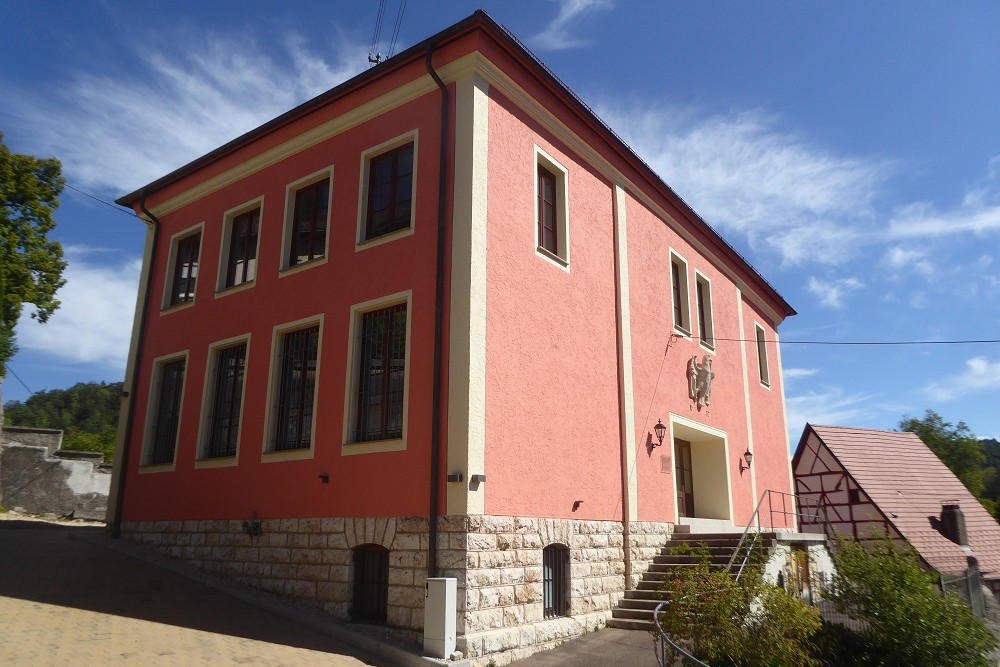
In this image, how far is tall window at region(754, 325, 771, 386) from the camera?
20281 millimetres

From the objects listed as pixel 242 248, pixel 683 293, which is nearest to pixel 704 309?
pixel 683 293

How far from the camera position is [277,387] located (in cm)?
1198

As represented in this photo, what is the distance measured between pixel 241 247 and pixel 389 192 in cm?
425

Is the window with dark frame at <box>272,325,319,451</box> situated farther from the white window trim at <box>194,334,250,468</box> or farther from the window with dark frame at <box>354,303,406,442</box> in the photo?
the window with dark frame at <box>354,303,406,442</box>

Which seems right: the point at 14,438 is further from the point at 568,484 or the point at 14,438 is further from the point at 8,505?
the point at 568,484

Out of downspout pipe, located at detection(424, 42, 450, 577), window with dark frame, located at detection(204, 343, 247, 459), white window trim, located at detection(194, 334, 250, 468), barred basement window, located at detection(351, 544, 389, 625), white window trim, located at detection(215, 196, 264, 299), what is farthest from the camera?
white window trim, located at detection(215, 196, 264, 299)

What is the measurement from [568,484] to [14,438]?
17539 mm

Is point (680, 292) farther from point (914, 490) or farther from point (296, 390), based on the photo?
point (914, 490)

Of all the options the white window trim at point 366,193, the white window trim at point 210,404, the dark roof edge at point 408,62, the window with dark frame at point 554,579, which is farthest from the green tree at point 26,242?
the window with dark frame at point 554,579

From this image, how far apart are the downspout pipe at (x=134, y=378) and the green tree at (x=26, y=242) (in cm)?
783

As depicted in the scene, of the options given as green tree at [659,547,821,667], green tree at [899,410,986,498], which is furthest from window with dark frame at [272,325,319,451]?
green tree at [899,410,986,498]

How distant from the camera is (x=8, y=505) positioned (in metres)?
19.5

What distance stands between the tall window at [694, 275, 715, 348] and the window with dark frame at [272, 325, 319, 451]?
9.13 metres

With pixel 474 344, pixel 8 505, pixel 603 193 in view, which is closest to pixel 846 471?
pixel 603 193
